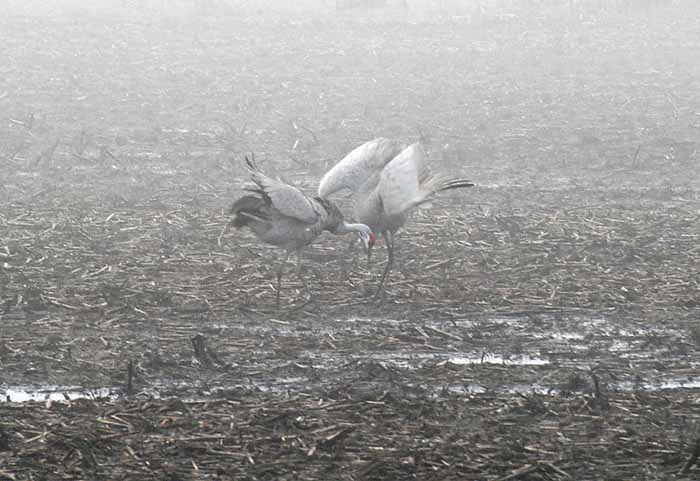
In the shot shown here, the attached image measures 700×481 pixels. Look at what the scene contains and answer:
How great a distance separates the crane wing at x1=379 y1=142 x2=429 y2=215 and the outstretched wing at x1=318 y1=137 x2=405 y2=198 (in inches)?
12.7

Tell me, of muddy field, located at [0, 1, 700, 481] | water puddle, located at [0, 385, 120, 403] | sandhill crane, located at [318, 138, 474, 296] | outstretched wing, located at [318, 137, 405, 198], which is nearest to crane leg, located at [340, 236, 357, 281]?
muddy field, located at [0, 1, 700, 481]

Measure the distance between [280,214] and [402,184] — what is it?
109 centimetres

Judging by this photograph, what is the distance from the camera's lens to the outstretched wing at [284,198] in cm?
830

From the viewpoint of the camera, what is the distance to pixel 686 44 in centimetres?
1953

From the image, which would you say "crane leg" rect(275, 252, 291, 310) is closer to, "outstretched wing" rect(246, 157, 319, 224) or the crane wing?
"outstretched wing" rect(246, 157, 319, 224)

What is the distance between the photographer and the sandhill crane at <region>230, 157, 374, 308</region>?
8383 millimetres

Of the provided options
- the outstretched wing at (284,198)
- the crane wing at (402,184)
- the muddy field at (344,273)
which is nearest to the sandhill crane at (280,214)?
the outstretched wing at (284,198)

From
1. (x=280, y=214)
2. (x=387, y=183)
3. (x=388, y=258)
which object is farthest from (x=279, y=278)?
(x=387, y=183)

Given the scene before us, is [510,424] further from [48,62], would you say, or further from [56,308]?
[48,62]

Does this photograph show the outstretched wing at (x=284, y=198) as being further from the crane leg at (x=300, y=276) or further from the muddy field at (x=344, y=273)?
the muddy field at (x=344, y=273)

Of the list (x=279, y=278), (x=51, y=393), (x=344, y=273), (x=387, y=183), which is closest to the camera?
(x=51, y=393)

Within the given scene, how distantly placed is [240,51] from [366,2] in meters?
4.69

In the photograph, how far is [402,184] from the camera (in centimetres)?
904

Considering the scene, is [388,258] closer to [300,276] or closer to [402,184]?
Result: [402,184]
